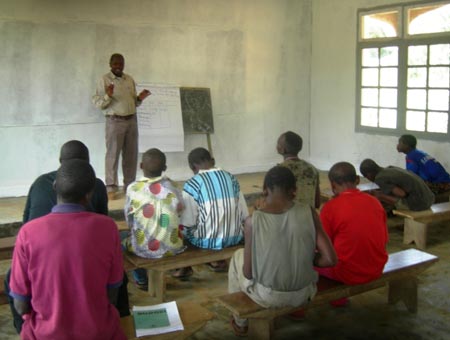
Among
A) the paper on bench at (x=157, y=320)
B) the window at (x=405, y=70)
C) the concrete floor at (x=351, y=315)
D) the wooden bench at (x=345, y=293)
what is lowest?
the concrete floor at (x=351, y=315)

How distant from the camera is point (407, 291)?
3738 mm

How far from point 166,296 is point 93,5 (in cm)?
446

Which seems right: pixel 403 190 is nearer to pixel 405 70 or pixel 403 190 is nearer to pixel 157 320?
pixel 405 70

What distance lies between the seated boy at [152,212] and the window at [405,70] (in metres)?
4.67

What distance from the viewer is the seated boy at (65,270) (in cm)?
207

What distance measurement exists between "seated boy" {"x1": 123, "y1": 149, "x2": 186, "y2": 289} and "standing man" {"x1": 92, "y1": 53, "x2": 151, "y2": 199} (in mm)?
2829

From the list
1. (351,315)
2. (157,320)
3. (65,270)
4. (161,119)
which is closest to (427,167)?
(351,315)

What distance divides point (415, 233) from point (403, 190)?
422mm

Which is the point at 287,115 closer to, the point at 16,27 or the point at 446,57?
the point at 446,57

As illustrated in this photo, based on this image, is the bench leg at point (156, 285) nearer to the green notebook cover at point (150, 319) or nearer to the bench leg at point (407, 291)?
the green notebook cover at point (150, 319)

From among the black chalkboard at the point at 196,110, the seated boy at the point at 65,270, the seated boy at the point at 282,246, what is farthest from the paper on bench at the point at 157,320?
the black chalkboard at the point at 196,110

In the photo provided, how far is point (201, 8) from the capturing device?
26.1 feet

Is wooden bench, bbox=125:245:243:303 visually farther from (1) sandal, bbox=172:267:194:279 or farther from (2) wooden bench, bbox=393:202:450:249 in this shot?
(2) wooden bench, bbox=393:202:450:249

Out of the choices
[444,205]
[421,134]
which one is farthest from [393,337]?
[421,134]
